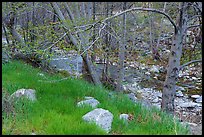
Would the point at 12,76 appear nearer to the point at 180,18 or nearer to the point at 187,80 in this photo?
the point at 180,18

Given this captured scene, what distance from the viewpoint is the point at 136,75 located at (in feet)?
53.9

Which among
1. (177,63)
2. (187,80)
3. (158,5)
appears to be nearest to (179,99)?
(187,80)

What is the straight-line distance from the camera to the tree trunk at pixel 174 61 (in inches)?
280

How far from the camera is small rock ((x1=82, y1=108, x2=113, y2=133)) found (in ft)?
15.0

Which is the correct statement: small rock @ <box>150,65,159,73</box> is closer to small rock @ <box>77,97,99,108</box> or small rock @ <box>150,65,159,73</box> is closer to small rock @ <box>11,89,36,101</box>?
small rock @ <box>77,97,99,108</box>

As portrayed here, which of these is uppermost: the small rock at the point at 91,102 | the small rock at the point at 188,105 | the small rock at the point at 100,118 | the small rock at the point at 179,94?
the small rock at the point at 100,118

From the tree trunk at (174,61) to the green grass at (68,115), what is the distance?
1804 mm

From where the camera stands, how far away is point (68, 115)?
4.91 metres

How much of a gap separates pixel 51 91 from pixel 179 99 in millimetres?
7839

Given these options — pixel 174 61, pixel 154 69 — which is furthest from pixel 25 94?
pixel 154 69

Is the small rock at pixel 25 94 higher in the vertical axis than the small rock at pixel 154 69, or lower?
higher

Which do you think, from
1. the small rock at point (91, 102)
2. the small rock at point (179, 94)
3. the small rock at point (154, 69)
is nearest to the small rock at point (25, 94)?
the small rock at point (91, 102)

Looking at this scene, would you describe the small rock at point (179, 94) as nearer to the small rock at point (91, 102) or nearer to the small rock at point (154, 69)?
the small rock at point (154, 69)

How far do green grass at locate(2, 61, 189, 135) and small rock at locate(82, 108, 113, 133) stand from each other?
92 millimetres
